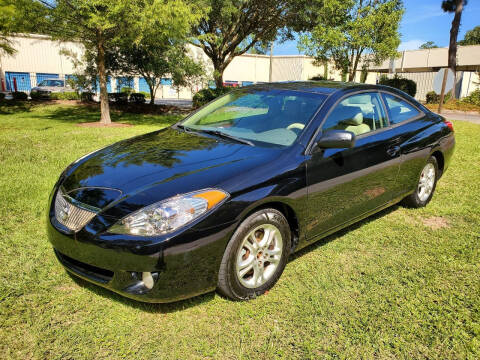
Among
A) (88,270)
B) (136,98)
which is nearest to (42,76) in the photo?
(136,98)

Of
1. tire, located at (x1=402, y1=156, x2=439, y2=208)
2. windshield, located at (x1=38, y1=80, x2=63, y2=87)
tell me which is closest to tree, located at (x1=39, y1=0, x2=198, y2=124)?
tire, located at (x1=402, y1=156, x2=439, y2=208)

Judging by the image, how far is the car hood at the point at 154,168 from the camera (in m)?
2.45

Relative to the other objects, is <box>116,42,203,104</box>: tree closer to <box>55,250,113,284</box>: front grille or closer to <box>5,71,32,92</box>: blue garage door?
<box>55,250,113,284</box>: front grille

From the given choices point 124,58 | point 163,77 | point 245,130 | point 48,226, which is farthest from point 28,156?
point 163,77

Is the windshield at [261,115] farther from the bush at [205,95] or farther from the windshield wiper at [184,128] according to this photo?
the bush at [205,95]

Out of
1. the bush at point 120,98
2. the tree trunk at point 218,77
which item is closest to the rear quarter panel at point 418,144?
the tree trunk at point 218,77

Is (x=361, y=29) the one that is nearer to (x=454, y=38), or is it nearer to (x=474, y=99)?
(x=454, y=38)

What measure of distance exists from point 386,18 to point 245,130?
19449 mm

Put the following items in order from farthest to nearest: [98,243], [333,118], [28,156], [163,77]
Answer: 1. [163,77]
2. [28,156]
3. [333,118]
4. [98,243]

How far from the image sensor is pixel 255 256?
2656mm

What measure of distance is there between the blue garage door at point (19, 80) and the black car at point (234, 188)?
41.3 m

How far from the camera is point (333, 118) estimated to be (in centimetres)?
326

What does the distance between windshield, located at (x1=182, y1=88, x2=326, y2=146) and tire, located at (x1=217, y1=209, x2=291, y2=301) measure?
2.36 ft

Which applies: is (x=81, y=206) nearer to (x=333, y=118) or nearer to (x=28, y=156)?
(x=333, y=118)
